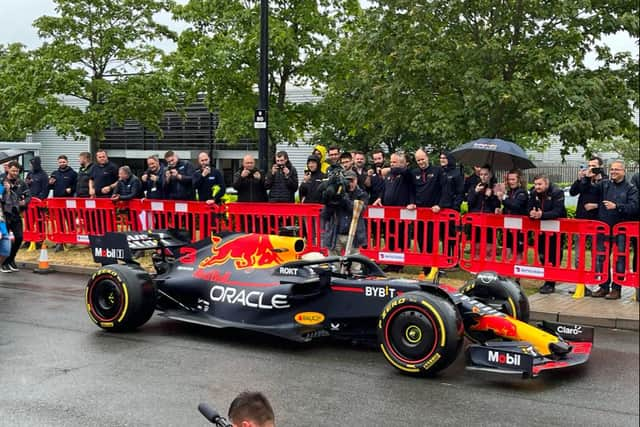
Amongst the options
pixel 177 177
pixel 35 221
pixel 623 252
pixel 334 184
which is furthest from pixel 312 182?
pixel 35 221

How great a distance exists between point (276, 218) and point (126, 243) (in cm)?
358

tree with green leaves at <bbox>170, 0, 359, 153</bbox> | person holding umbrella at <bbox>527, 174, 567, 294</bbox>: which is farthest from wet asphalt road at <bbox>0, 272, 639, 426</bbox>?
tree with green leaves at <bbox>170, 0, 359, 153</bbox>

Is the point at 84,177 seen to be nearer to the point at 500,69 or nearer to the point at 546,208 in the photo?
the point at 500,69

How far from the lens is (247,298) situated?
7.61 meters

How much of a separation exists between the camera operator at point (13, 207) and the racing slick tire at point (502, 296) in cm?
808

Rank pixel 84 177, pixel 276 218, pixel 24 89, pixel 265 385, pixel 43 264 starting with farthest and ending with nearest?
pixel 24 89 < pixel 84 177 < pixel 43 264 < pixel 276 218 < pixel 265 385

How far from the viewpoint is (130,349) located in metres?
7.54

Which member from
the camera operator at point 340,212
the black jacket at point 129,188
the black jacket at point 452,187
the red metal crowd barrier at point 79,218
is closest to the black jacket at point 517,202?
the black jacket at point 452,187

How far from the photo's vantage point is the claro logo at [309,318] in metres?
7.29

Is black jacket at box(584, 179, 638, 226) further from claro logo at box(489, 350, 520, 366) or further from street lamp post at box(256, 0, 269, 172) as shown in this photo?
street lamp post at box(256, 0, 269, 172)

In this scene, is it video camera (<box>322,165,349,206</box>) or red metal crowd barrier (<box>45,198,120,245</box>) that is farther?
red metal crowd barrier (<box>45,198,120,245</box>)

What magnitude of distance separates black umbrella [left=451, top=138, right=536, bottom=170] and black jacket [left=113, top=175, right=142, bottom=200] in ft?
17.6

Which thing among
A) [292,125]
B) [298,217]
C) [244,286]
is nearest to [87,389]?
[244,286]

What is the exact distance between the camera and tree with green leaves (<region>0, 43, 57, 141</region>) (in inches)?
905
